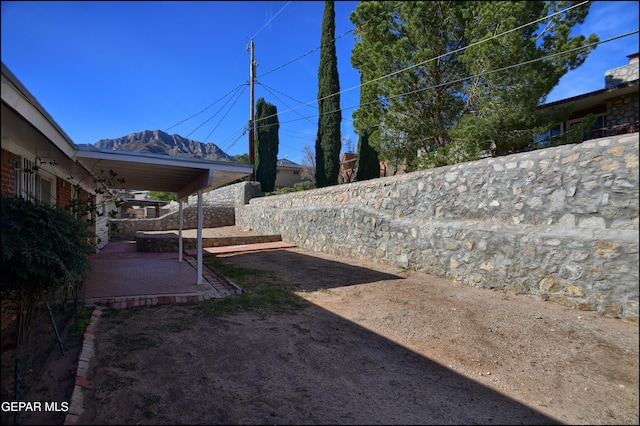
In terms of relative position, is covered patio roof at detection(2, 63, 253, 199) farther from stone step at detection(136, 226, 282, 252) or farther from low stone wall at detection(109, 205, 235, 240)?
low stone wall at detection(109, 205, 235, 240)

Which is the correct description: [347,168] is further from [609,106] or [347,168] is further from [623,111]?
[623,111]

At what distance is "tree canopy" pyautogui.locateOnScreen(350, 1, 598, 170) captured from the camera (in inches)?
329

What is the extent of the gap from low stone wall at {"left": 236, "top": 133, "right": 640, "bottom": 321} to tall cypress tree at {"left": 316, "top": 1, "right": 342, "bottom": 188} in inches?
372

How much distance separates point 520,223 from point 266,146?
19.4m

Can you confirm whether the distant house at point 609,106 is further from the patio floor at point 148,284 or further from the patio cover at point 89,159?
the patio floor at point 148,284

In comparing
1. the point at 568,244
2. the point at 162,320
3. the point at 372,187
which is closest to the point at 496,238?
the point at 568,244

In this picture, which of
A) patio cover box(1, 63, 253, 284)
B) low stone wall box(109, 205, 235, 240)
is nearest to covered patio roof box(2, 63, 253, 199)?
patio cover box(1, 63, 253, 284)

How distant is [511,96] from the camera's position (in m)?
8.84

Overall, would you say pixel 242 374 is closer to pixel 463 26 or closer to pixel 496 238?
pixel 496 238

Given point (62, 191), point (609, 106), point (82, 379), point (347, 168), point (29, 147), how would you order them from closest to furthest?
1. point (82, 379)
2. point (29, 147)
3. point (62, 191)
4. point (609, 106)
5. point (347, 168)

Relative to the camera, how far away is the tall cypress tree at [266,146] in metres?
22.6

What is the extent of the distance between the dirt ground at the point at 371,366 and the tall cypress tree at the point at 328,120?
49.2 ft

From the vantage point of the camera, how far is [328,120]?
19.5 m

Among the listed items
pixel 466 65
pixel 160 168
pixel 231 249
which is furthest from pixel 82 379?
pixel 466 65
